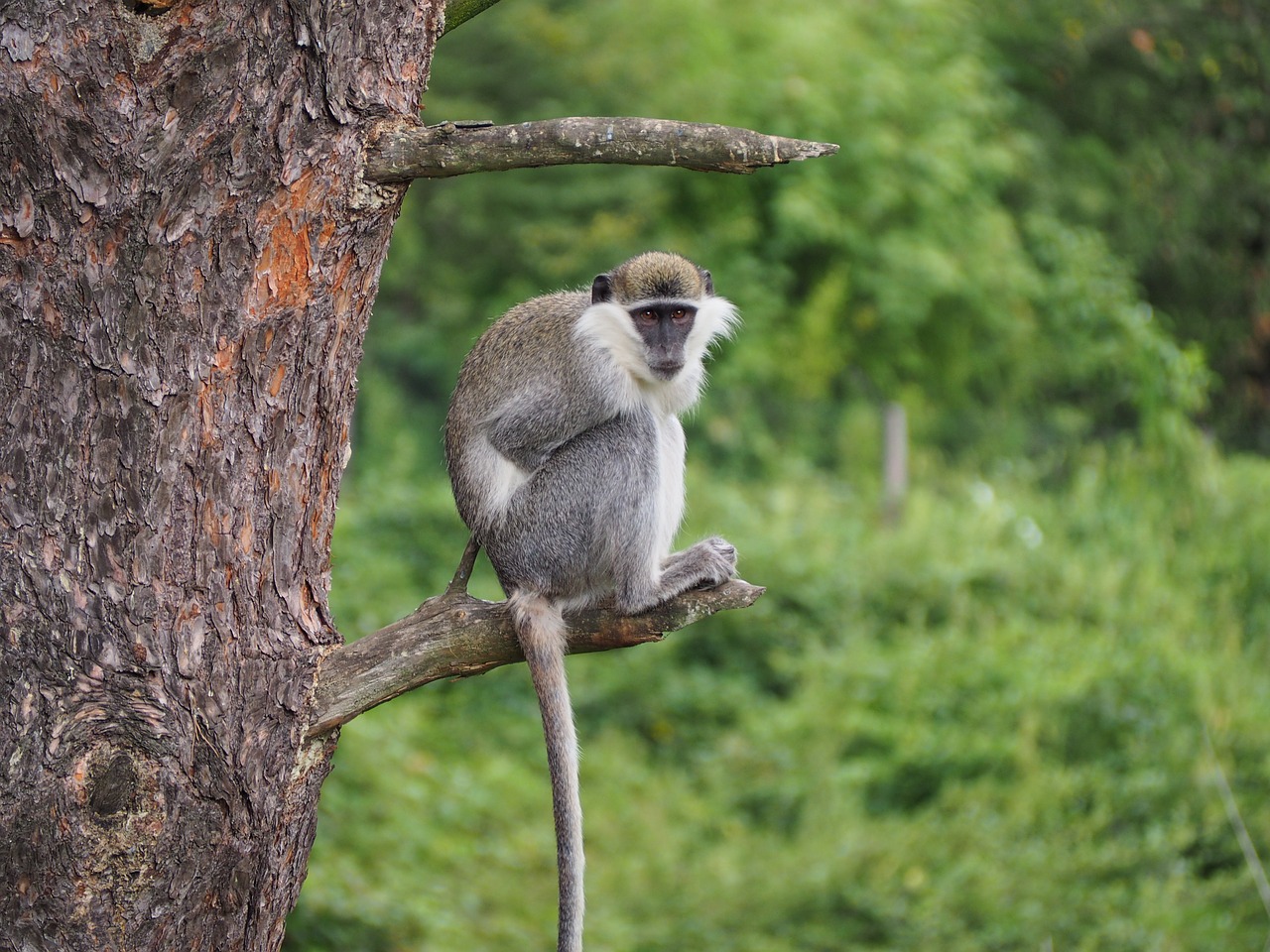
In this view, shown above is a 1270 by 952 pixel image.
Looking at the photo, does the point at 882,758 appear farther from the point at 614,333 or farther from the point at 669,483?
the point at 614,333

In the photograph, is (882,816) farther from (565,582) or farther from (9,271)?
(9,271)

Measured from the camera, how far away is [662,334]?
4.05 m

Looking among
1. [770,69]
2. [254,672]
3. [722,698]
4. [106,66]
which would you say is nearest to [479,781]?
[722,698]

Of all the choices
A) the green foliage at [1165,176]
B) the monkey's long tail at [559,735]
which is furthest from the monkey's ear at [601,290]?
the green foliage at [1165,176]

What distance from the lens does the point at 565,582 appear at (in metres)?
3.93

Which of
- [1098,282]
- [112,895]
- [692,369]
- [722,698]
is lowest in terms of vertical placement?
[112,895]

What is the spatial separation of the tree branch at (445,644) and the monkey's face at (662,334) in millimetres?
959

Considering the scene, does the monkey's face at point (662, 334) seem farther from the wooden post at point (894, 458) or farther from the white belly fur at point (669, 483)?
the wooden post at point (894, 458)

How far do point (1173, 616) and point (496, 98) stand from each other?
327 inches

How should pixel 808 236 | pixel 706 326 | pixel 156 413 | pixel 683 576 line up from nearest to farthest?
pixel 156 413 < pixel 683 576 < pixel 706 326 < pixel 808 236

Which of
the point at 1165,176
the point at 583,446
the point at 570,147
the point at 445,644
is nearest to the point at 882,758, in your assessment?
the point at 583,446

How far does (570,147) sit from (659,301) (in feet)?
5.43

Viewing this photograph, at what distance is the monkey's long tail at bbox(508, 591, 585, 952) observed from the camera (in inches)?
120

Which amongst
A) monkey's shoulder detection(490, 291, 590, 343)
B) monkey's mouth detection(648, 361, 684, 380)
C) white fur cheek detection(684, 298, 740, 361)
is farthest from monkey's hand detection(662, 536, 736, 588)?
monkey's shoulder detection(490, 291, 590, 343)
